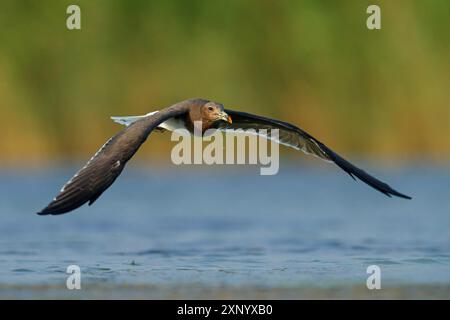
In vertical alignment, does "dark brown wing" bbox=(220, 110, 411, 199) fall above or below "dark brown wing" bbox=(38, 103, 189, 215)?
above

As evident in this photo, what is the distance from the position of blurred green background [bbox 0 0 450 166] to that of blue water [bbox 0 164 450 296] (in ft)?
3.02

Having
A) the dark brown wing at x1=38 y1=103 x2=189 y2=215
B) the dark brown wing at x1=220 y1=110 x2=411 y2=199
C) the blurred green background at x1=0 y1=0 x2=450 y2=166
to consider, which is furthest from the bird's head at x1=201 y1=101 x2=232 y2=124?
the blurred green background at x1=0 y1=0 x2=450 y2=166

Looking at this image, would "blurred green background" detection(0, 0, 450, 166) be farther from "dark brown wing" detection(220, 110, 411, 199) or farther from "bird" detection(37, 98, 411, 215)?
"bird" detection(37, 98, 411, 215)

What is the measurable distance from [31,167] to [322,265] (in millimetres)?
10608

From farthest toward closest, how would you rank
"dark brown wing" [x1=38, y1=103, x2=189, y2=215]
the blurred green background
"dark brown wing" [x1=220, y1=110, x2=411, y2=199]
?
the blurred green background < "dark brown wing" [x1=220, y1=110, x2=411, y2=199] < "dark brown wing" [x1=38, y1=103, x2=189, y2=215]

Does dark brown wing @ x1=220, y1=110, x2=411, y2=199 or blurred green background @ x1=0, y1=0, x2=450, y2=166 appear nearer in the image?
dark brown wing @ x1=220, y1=110, x2=411, y2=199

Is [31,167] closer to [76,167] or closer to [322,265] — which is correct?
[76,167]

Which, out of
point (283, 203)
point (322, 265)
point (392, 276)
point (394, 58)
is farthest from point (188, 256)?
point (394, 58)

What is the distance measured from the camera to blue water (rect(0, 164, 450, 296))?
11.1 metres

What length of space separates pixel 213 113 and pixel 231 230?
3.98m

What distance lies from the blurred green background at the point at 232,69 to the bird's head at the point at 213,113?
29.9 ft

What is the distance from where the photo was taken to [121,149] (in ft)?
31.0

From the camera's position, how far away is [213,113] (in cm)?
1127

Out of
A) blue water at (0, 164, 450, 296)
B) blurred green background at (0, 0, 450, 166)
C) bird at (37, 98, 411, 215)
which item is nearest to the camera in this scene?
bird at (37, 98, 411, 215)
